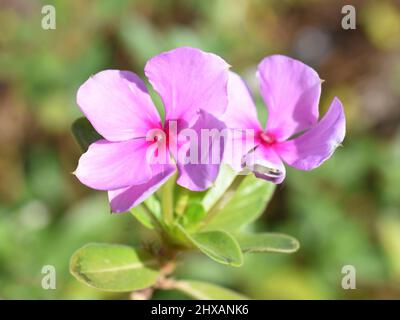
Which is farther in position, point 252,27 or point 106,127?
point 252,27

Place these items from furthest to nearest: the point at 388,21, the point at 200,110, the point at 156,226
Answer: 1. the point at 388,21
2. the point at 156,226
3. the point at 200,110

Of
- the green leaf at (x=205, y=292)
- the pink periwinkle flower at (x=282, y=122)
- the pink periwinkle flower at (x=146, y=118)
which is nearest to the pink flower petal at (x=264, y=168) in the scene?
the pink periwinkle flower at (x=282, y=122)

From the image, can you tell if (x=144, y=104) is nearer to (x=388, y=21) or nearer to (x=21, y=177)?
(x=21, y=177)

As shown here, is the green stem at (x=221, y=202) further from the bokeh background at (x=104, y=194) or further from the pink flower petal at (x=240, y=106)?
the bokeh background at (x=104, y=194)

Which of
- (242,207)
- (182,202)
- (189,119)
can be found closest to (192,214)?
(182,202)

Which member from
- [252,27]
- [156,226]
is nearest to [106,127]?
[156,226]

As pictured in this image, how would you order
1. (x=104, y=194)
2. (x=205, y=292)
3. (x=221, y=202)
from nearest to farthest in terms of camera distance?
(x=221, y=202), (x=205, y=292), (x=104, y=194)

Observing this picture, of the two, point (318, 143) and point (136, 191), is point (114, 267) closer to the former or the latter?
point (136, 191)
